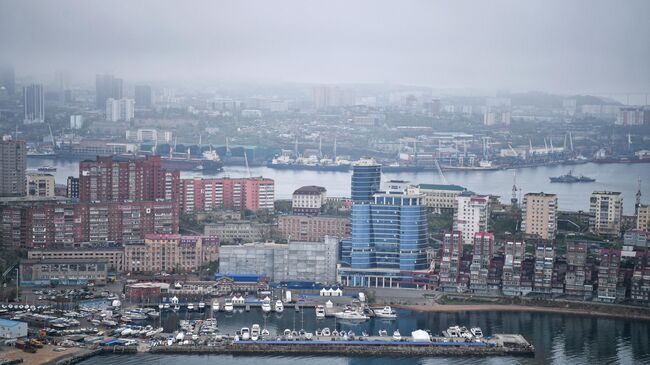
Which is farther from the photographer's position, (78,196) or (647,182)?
(647,182)

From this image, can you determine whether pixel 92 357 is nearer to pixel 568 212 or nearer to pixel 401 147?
pixel 568 212

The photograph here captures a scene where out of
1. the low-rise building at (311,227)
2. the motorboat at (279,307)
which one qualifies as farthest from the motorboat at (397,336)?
the low-rise building at (311,227)

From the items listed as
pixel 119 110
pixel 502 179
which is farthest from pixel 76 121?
A: pixel 502 179

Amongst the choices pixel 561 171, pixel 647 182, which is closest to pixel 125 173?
pixel 647 182

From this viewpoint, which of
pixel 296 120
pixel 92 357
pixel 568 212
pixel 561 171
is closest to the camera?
pixel 92 357

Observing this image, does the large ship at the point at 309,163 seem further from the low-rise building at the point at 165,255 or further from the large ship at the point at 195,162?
the low-rise building at the point at 165,255

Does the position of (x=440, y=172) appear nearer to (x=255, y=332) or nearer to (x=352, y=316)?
(x=352, y=316)

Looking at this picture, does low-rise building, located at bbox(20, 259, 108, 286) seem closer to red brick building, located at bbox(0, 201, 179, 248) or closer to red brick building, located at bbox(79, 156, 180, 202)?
red brick building, located at bbox(0, 201, 179, 248)
